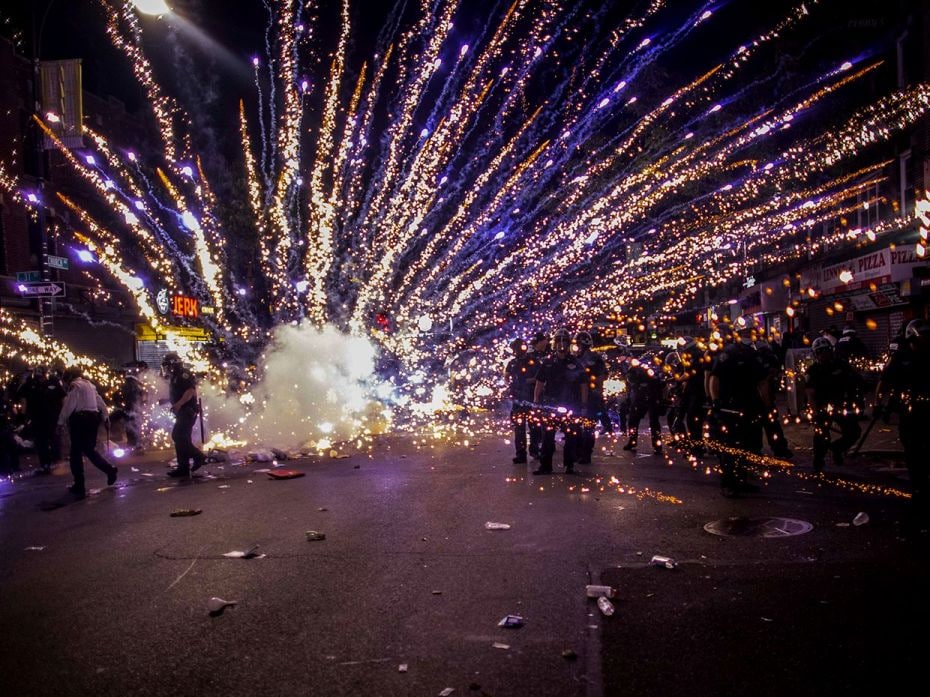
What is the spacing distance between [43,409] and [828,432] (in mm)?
12572

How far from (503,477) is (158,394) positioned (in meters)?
10.3

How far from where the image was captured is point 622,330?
37.0 m

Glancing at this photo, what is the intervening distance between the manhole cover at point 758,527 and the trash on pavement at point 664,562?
3.17 ft

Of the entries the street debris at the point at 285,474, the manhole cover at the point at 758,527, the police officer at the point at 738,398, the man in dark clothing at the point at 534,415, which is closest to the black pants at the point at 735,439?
the police officer at the point at 738,398

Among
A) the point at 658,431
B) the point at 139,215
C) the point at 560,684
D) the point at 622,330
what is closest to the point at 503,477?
the point at 658,431

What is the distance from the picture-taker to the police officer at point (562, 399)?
1016 cm

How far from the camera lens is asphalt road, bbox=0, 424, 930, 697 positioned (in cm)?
385

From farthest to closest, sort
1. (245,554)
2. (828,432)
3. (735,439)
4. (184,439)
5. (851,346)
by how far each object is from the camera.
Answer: (851,346)
(184,439)
(828,432)
(735,439)
(245,554)

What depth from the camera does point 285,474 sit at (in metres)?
10.8

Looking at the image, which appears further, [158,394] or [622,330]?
[622,330]

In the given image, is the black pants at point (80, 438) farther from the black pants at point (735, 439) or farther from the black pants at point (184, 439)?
the black pants at point (735, 439)

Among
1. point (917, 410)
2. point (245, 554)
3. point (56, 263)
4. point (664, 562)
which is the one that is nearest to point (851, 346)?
point (917, 410)

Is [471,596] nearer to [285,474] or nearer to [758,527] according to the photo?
[758,527]

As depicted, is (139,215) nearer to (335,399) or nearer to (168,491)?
(335,399)
